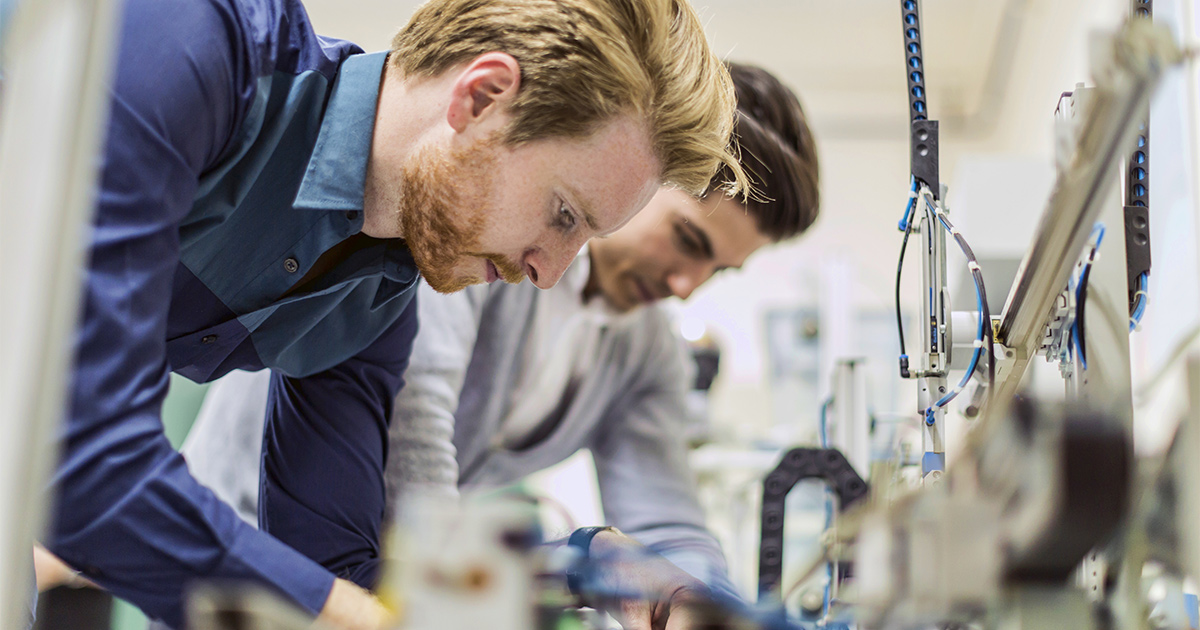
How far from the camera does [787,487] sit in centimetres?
→ 141

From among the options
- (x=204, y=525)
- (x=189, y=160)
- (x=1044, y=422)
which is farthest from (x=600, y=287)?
(x=1044, y=422)

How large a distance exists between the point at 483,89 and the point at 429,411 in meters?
0.63

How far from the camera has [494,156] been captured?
3.07ft

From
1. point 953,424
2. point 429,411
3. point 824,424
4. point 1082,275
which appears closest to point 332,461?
point 429,411

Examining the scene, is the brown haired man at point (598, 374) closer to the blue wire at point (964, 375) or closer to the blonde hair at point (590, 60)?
the blonde hair at point (590, 60)

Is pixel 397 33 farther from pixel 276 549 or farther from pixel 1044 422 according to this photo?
pixel 1044 422

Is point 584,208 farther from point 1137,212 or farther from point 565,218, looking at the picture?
point 1137,212

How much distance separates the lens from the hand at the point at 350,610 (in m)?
0.60

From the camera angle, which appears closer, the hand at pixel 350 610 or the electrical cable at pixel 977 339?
the hand at pixel 350 610

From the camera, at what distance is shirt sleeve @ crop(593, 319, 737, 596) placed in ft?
5.86

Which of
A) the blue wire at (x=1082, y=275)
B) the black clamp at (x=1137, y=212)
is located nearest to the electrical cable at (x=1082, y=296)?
the blue wire at (x=1082, y=275)

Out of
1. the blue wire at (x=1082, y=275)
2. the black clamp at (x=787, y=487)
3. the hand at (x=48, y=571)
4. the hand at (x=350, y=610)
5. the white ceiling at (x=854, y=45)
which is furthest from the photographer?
the white ceiling at (x=854, y=45)

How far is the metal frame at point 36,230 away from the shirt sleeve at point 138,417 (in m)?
0.19

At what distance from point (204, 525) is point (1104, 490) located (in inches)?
20.4
